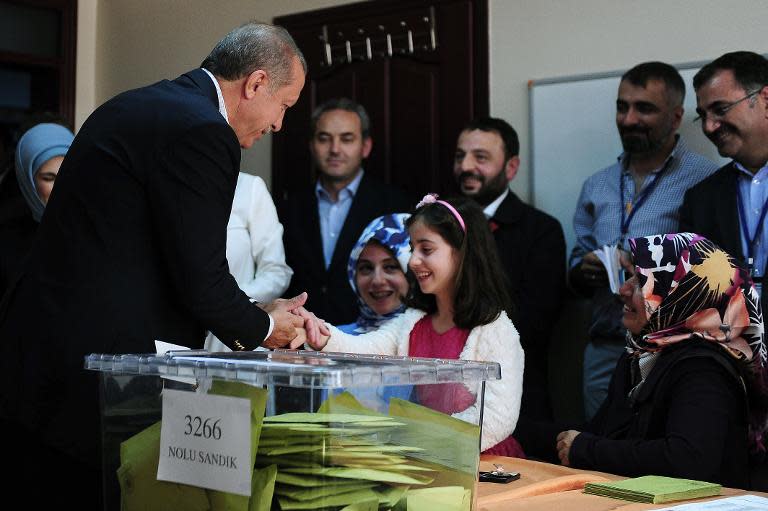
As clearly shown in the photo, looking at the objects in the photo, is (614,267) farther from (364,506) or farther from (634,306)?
(364,506)

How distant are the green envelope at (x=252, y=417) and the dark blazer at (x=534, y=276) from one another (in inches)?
102

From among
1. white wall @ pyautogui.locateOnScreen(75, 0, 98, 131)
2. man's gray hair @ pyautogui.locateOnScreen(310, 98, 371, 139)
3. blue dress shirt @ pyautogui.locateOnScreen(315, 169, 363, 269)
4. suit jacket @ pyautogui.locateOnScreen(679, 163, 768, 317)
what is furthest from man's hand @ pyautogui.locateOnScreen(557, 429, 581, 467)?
white wall @ pyautogui.locateOnScreen(75, 0, 98, 131)

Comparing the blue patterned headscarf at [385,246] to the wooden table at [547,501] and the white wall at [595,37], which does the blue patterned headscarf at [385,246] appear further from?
the wooden table at [547,501]

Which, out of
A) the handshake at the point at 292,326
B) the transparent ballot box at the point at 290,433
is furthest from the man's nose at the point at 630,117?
the transparent ballot box at the point at 290,433

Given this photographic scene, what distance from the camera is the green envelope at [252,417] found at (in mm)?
1101

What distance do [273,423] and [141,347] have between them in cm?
65

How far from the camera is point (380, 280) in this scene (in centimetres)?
330

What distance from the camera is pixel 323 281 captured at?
409 centimetres

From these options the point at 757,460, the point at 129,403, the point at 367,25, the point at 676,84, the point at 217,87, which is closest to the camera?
the point at 129,403

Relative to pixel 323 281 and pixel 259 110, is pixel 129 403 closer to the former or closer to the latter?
pixel 259 110

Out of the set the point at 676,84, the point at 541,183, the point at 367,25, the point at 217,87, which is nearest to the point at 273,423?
the point at 217,87

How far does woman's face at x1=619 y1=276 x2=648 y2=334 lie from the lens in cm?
256

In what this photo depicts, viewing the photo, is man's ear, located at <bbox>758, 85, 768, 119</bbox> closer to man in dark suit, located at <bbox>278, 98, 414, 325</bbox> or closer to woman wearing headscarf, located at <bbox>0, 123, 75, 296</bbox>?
man in dark suit, located at <bbox>278, 98, 414, 325</bbox>

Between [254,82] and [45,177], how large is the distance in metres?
1.54
